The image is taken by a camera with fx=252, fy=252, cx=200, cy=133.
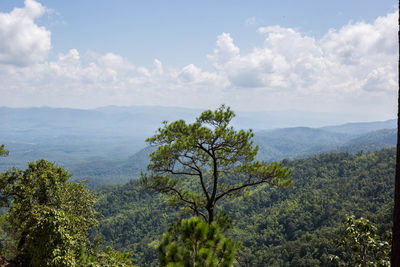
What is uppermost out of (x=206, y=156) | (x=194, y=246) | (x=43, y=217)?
(x=206, y=156)

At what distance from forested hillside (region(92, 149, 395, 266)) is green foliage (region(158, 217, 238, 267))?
53.5 m

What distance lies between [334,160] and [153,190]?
12632cm

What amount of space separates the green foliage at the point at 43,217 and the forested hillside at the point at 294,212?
4600cm

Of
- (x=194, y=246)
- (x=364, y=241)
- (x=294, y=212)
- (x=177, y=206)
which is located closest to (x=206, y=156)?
(x=177, y=206)

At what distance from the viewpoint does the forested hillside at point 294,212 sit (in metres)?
60.0

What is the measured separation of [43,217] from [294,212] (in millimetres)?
84118

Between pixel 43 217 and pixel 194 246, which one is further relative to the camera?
pixel 43 217

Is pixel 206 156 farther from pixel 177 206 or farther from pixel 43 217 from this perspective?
pixel 43 217

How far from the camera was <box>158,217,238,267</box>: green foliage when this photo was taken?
5.33 metres

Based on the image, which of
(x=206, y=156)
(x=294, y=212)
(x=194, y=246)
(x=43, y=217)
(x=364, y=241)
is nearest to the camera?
(x=194, y=246)

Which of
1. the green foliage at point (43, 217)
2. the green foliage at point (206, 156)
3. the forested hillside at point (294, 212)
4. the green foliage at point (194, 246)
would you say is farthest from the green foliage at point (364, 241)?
the forested hillside at point (294, 212)

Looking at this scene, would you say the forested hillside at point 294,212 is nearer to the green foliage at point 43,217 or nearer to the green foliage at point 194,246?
the green foliage at point 43,217

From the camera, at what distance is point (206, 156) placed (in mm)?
9742

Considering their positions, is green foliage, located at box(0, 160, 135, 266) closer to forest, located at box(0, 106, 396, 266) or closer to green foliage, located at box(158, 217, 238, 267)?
forest, located at box(0, 106, 396, 266)
